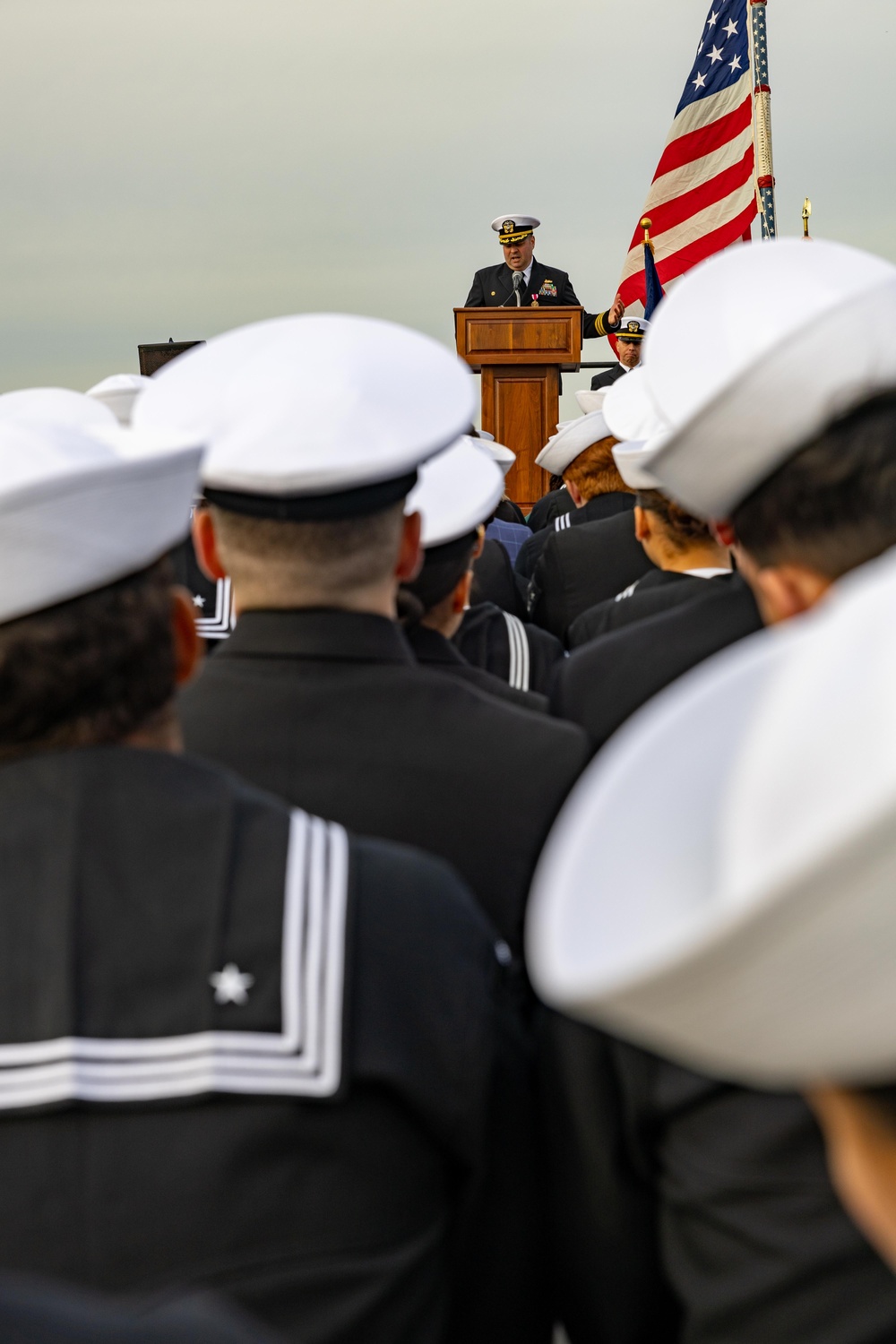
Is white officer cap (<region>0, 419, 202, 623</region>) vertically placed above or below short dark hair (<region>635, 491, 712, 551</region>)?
above

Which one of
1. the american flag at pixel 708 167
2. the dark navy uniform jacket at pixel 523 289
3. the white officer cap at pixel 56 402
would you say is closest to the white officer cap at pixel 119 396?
the white officer cap at pixel 56 402

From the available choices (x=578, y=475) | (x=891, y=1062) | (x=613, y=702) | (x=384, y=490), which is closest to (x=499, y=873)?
(x=384, y=490)

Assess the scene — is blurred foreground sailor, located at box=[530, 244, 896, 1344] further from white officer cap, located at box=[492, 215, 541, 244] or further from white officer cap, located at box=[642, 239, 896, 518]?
white officer cap, located at box=[492, 215, 541, 244]

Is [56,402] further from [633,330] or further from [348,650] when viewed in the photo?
[633,330]

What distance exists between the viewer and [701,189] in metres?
10.9

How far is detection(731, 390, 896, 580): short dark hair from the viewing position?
153 centimetres

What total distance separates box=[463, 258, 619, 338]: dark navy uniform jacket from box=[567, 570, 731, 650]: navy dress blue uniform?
706 centimetres

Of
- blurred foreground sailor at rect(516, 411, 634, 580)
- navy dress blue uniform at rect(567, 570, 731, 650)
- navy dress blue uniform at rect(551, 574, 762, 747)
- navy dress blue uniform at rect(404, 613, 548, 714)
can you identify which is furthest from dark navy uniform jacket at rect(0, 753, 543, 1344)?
blurred foreground sailor at rect(516, 411, 634, 580)

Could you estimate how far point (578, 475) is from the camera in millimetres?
5664

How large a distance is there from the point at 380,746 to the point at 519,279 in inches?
353

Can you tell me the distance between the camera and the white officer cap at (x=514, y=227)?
10180 millimetres

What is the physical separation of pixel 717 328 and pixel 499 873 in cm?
80

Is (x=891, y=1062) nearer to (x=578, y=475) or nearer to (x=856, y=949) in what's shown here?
(x=856, y=949)

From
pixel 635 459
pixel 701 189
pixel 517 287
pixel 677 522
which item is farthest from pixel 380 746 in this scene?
pixel 701 189
